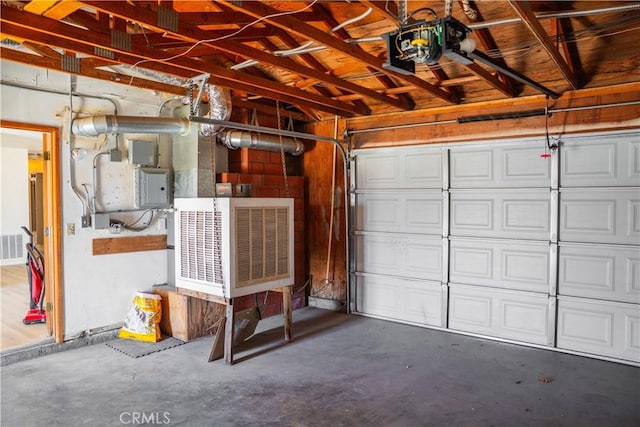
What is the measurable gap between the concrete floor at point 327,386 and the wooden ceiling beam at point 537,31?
8.30ft

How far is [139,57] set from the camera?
3.22 meters

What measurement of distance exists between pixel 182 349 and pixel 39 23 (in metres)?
3.01

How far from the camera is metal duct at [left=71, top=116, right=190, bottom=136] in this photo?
416 cm

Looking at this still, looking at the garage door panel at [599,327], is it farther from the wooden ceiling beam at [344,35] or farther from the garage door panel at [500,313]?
the wooden ceiling beam at [344,35]

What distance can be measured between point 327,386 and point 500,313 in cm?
216

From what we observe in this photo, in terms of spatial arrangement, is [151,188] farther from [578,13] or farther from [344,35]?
[578,13]

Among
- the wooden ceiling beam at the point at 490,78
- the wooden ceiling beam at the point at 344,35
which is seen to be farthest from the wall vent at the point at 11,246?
the wooden ceiling beam at the point at 490,78

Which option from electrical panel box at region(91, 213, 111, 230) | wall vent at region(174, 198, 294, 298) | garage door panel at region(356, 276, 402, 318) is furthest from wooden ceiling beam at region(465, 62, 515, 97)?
electrical panel box at region(91, 213, 111, 230)

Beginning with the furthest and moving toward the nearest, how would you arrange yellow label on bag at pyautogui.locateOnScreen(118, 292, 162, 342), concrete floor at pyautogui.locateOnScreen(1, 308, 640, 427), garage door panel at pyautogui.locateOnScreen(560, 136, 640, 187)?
yellow label on bag at pyautogui.locateOnScreen(118, 292, 162, 342), garage door panel at pyautogui.locateOnScreen(560, 136, 640, 187), concrete floor at pyautogui.locateOnScreen(1, 308, 640, 427)

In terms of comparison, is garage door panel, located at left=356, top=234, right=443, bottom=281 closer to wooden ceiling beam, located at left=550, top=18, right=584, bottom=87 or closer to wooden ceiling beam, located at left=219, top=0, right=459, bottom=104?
wooden ceiling beam, located at left=219, top=0, right=459, bottom=104

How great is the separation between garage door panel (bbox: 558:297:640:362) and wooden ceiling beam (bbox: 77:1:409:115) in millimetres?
2830

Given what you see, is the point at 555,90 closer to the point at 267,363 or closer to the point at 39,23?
the point at 267,363

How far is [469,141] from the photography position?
15.5ft

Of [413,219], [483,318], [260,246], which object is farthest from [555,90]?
[260,246]
